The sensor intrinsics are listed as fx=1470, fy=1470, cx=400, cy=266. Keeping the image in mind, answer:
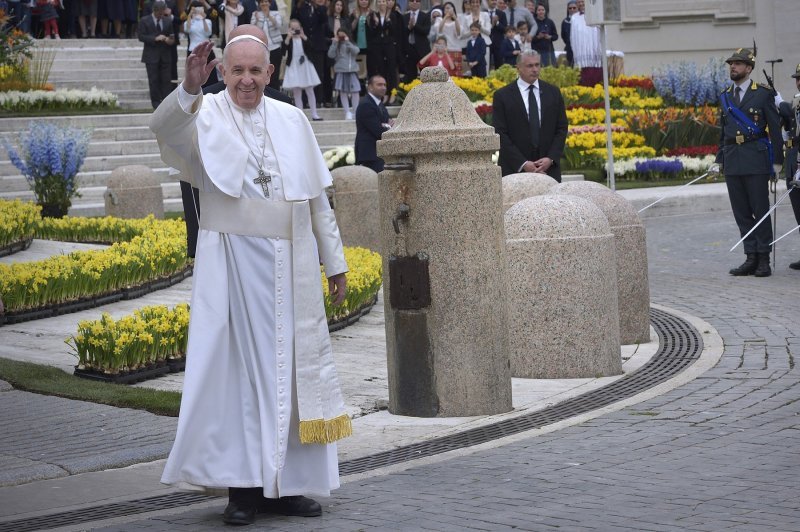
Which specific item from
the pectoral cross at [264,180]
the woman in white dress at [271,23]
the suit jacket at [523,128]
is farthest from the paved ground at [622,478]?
the woman in white dress at [271,23]

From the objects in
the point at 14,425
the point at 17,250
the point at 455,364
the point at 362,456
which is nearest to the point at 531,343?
the point at 455,364

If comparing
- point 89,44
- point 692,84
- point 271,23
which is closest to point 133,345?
point 271,23

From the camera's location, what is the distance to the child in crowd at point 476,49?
29.0 meters

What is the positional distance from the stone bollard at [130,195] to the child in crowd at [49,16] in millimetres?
11240

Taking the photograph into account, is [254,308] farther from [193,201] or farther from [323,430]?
[193,201]

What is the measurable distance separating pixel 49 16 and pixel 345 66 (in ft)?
23.2

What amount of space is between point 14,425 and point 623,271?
471 cm

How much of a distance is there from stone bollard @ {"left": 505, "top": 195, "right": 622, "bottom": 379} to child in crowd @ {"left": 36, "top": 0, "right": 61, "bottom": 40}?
21.6 meters

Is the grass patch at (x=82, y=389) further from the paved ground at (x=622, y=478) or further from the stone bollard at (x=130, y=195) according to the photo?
the stone bollard at (x=130, y=195)

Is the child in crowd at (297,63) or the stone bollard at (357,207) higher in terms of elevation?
the child in crowd at (297,63)

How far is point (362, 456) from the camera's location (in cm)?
755

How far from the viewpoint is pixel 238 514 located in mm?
6137

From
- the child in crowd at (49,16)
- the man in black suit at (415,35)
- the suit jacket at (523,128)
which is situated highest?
the child in crowd at (49,16)

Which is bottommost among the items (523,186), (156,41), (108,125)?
(523,186)
